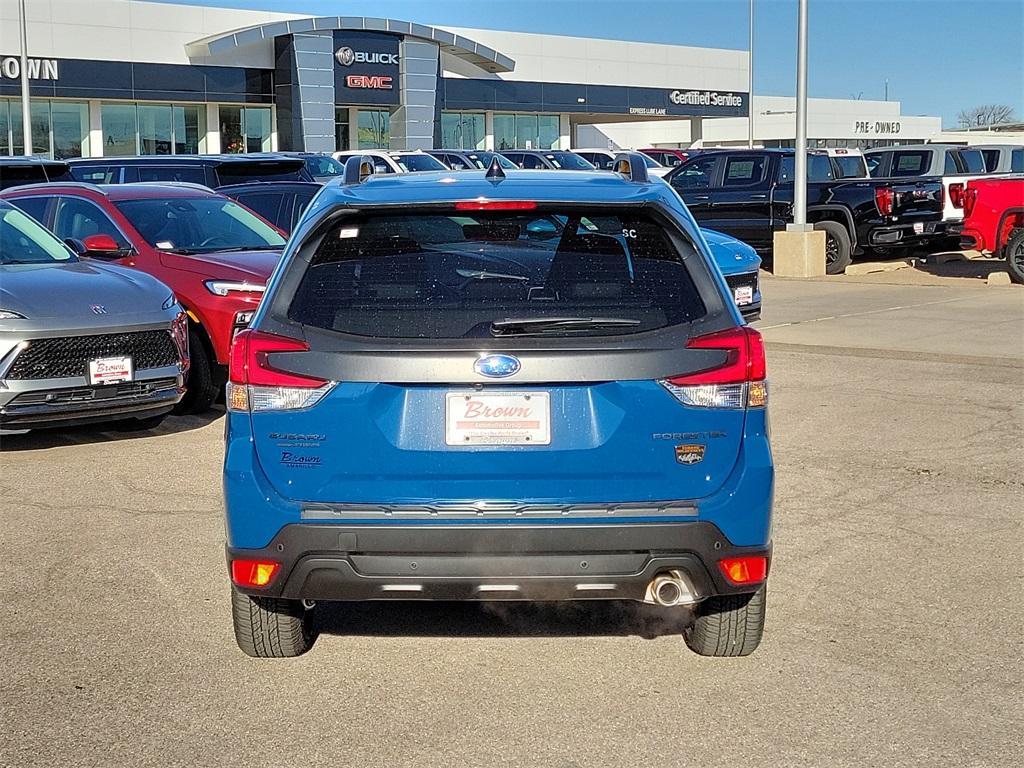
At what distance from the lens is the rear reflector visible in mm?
4340

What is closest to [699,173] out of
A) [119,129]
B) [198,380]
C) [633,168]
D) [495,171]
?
[198,380]

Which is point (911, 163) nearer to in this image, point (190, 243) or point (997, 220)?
point (997, 220)

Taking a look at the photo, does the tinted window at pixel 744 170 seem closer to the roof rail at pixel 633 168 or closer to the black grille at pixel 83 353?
the black grille at pixel 83 353

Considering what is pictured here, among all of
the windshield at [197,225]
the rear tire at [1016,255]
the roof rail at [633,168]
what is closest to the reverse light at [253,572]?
the roof rail at [633,168]

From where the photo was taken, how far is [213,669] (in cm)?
482

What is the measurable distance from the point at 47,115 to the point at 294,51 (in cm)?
879

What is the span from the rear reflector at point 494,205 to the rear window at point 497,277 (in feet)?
0.09

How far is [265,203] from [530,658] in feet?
35.3

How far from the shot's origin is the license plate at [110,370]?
28.0 ft

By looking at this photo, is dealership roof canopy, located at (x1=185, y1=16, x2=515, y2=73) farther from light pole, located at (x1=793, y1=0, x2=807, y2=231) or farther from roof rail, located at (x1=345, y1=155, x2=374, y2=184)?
roof rail, located at (x1=345, y1=155, x2=374, y2=184)

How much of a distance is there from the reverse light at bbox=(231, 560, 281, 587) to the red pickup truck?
16.0 metres

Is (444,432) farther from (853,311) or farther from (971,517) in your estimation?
(853,311)

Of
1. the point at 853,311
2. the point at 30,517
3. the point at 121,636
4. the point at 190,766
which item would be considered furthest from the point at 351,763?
the point at 853,311

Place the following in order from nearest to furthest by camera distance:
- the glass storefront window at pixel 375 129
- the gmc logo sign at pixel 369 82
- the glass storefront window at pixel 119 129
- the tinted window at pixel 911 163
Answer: the tinted window at pixel 911 163
the glass storefront window at pixel 119 129
the gmc logo sign at pixel 369 82
the glass storefront window at pixel 375 129
